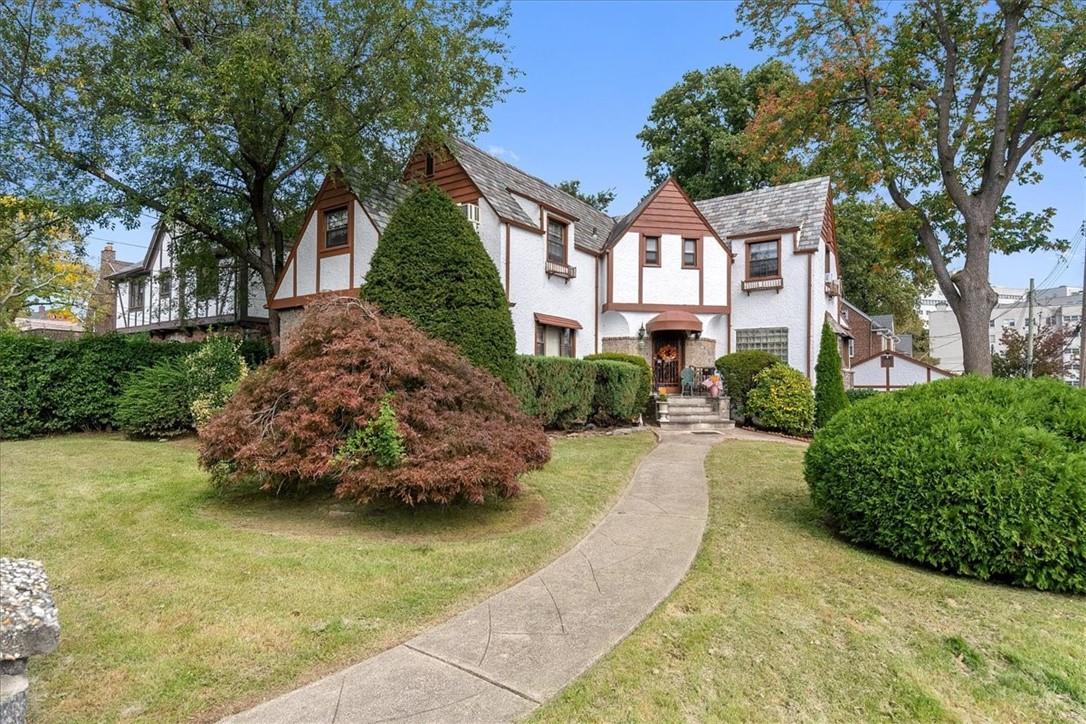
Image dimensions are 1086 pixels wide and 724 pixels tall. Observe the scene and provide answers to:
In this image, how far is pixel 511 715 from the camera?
238 centimetres

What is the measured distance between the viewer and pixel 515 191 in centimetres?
1550

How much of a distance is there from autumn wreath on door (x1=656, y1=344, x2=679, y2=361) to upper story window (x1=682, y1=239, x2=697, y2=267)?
2.83 m

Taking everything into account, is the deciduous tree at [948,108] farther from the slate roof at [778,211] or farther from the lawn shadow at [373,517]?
the lawn shadow at [373,517]

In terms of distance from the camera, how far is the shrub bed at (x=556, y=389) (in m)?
11.0

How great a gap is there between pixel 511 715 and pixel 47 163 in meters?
16.4

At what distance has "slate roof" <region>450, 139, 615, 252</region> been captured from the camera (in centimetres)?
1473

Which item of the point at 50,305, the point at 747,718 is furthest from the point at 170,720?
the point at 50,305

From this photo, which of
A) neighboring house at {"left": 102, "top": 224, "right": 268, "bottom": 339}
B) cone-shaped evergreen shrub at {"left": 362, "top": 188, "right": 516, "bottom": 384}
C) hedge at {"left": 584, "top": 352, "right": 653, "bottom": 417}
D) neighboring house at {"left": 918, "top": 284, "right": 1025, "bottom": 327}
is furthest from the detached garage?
neighboring house at {"left": 102, "top": 224, "right": 268, "bottom": 339}

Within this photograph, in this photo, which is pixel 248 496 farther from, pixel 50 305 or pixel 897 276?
pixel 897 276

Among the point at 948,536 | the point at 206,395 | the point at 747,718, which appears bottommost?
the point at 747,718

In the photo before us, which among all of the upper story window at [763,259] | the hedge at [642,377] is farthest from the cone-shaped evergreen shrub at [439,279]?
the upper story window at [763,259]

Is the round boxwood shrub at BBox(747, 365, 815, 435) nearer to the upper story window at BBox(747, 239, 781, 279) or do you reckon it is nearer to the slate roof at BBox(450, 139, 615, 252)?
the upper story window at BBox(747, 239, 781, 279)

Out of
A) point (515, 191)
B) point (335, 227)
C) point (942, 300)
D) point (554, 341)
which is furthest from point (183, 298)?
point (942, 300)

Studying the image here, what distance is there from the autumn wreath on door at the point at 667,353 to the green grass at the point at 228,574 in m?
10.7
